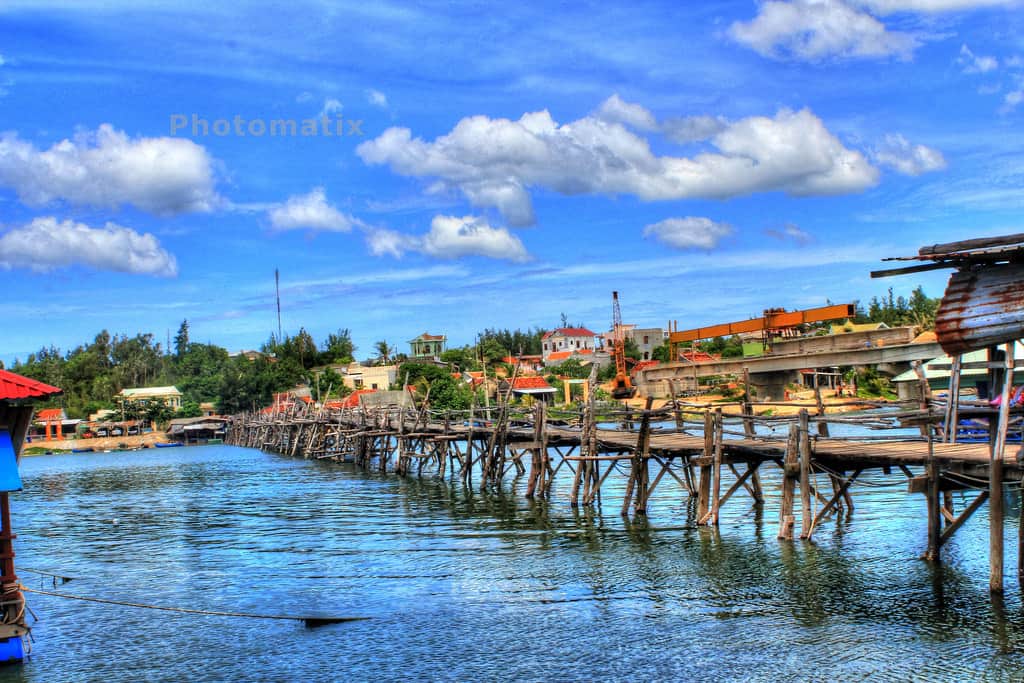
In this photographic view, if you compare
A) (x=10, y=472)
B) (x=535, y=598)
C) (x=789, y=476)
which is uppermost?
(x=10, y=472)

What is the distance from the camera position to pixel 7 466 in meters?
11.6

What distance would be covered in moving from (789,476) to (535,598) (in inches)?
220

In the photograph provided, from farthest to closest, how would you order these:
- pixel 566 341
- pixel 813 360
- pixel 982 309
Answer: pixel 566 341 → pixel 813 360 → pixel 982 309

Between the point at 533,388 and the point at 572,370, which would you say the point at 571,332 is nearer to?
the point at 572,370

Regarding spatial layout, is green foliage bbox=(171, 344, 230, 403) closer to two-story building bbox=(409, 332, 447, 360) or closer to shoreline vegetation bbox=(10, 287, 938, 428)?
shoreline vegetation bbox=(10, 287, 938, 428)

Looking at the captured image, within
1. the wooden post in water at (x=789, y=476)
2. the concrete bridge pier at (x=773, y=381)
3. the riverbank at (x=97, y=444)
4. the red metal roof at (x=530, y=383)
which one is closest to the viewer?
the wooden post in water at (x=789, y=476)

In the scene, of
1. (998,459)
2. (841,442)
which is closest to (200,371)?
(841,442)

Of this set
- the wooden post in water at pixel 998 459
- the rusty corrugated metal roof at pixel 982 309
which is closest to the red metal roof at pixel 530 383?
the wooden post in water at pixel 998 459

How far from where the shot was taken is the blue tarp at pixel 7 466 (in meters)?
11.5

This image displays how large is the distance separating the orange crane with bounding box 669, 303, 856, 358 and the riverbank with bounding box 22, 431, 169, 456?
5713 centimetres

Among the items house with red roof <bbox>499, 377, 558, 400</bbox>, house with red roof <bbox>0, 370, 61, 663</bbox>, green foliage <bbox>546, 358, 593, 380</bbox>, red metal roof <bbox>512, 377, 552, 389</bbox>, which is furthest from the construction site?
green foliage <bbox>546, 358, 593, 380</bbox>

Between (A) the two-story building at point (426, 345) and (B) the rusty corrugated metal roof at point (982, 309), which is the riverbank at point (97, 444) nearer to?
(A) the two-story building at point (426, 345)

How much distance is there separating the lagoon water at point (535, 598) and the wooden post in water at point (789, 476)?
33 cm

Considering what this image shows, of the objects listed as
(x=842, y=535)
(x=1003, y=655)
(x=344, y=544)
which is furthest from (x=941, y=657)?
(x=344, y=544)
